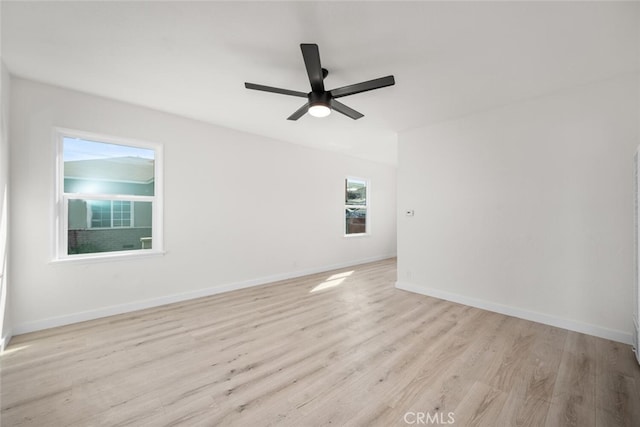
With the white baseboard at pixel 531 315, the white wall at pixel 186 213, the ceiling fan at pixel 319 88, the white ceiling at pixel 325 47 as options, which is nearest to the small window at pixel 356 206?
the white wall at pixel 186 213

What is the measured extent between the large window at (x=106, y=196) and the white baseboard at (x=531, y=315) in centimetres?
404

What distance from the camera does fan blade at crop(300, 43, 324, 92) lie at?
1860 mm

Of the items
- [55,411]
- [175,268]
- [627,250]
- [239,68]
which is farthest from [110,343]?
[627,250]

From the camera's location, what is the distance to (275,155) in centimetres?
500

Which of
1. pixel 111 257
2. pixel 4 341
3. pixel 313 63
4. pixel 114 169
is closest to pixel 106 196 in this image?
pixel 114 169

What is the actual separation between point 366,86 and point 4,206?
358 centimetres

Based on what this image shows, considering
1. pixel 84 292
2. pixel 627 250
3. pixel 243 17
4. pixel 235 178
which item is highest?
pixel 243 17

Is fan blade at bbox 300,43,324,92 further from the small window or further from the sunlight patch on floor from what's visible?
the small window

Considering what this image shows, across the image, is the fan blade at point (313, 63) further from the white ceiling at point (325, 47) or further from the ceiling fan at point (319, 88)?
the white ceiling at point (325, 47)

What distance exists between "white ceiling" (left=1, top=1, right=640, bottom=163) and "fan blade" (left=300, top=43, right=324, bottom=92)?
272mm

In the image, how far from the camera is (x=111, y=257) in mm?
3332

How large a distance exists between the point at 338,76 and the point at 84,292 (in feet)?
12.4

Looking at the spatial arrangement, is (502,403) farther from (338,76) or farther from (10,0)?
(10,0)

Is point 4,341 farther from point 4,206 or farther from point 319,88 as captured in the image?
point 319,88
